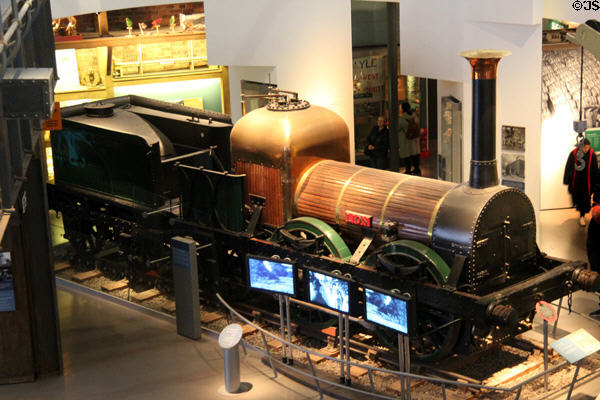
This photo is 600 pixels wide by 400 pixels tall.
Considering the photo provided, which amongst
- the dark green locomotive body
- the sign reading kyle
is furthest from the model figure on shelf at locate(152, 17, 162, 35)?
the sign reading kyle

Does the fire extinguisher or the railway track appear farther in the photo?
the fire extinguisher

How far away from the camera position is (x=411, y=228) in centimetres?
919

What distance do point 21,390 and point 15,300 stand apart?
2.99ft

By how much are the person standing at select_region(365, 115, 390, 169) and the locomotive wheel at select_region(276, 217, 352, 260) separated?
531cm

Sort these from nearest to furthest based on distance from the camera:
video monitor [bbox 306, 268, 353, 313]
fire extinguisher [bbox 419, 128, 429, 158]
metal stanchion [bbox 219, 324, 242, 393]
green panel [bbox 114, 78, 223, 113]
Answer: metal stanchion [bbox 219, 324, 242, 393]
video monitor [bbox 306, 268, 353, 313]
green panel [bbox 114, 78, 223, 113]
fire extinguisher [bbox 419, 128, 429, 158]

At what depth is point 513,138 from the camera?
1165 cm

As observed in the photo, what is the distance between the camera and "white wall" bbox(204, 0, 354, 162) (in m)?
12.6

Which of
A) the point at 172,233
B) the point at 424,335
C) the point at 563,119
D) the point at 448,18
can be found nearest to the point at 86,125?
the point at 172,233

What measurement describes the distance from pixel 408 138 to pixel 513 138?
4.94m

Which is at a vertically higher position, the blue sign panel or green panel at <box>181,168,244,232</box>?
green panel at <box>181,168,244,232</box>

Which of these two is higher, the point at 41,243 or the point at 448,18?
the point at 448,18

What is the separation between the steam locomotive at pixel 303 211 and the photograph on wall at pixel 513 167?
231 centimetres

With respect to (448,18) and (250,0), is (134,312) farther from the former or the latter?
(448,18)

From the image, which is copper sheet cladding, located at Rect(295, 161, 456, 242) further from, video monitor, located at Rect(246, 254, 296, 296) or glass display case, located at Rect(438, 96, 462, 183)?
glass display case, located at Rect(438, 96, 462, 183)
